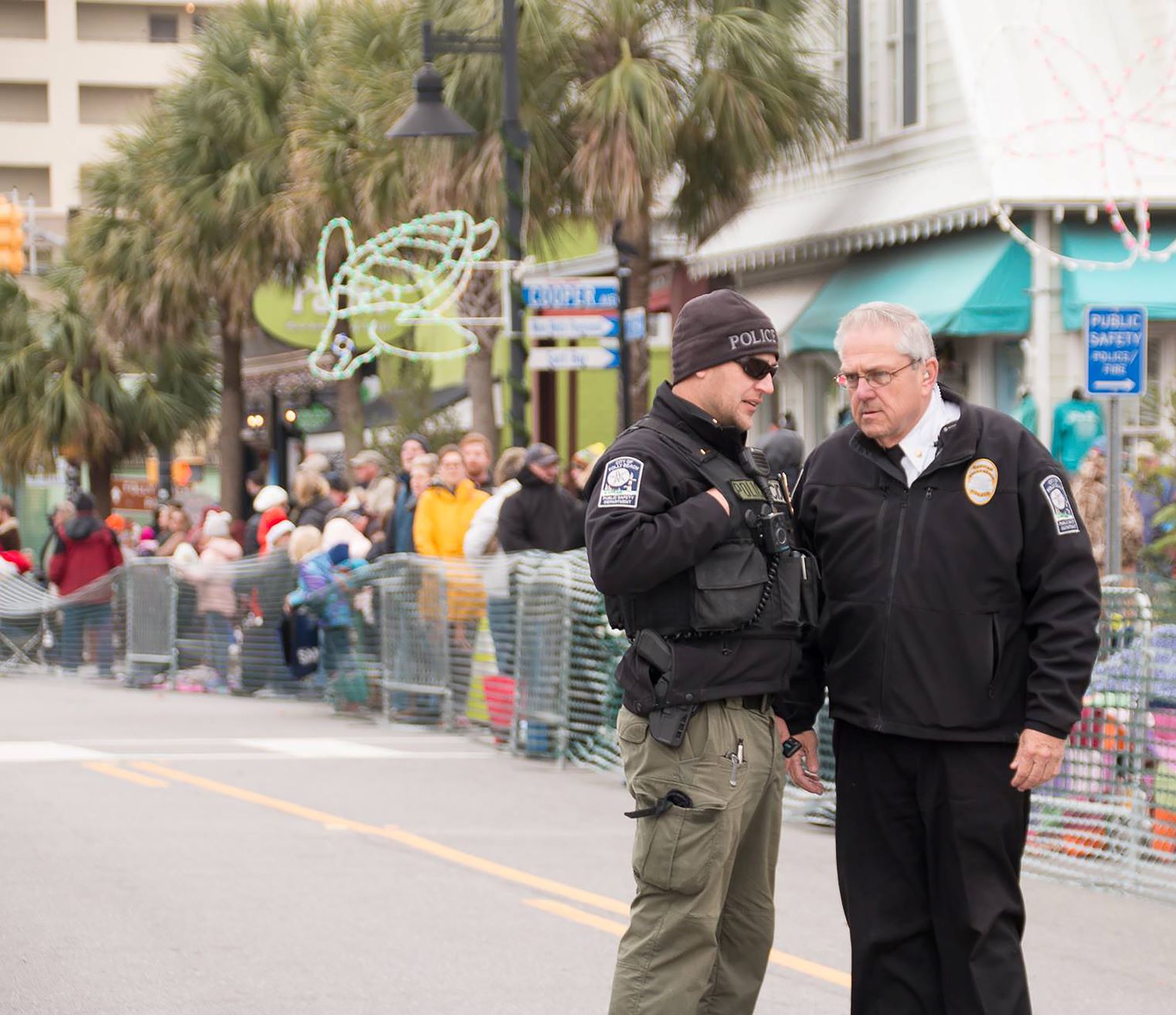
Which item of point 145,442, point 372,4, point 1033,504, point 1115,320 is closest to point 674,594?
point 1033,504

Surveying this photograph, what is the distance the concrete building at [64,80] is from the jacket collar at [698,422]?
2856 inches

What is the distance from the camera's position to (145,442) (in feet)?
129

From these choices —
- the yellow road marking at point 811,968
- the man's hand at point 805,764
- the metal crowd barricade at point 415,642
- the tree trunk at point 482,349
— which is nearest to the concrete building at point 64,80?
the tree trunk at point 482,349

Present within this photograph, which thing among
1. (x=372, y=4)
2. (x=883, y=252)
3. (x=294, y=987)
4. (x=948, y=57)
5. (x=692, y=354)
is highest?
(x=372, y=4)

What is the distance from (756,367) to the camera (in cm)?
525

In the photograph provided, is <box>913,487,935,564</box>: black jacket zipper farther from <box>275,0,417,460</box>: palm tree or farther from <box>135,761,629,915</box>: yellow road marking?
<box>275,0,417,460</box>: palm tree

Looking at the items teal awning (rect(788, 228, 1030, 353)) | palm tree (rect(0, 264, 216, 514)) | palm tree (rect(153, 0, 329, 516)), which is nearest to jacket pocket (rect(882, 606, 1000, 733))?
teal awning (rect(788, 228, 1030, 353))

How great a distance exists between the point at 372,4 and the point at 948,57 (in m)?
8.01

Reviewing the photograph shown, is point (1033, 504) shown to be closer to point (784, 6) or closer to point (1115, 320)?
point (1115, 320)

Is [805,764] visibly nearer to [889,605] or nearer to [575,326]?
[889,605]

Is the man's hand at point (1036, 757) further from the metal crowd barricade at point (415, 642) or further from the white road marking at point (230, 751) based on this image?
the metal crowd barricade at point (415, 642)

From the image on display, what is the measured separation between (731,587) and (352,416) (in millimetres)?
27345

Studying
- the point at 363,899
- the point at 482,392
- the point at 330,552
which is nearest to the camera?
the point at 363,899

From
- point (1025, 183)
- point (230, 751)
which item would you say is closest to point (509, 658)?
point (230, 751)
